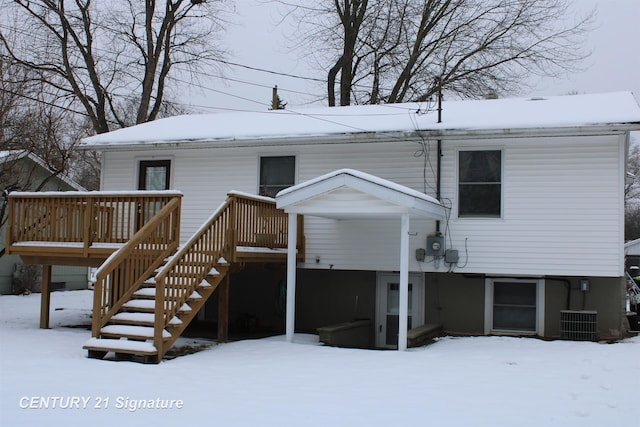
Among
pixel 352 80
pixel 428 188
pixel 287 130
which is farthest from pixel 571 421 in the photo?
pixel 352 80

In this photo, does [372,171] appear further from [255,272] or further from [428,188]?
[255,272]

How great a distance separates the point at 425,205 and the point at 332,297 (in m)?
3.99

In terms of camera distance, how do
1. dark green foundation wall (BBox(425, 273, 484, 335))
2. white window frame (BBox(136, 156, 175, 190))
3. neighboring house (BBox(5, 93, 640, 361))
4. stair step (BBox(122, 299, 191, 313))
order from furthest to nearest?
1. white window frame (BBox(136, 156, 175, 190))
2. dark green foundation wall (BBox(425, 273, 484, 335))
3. neighboring house (BBox(5, 93, 640, 361))
4. stair step (BBox(122, 299, 191, 313))

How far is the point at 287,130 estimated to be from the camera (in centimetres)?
1432

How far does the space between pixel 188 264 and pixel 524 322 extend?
22.9 feet

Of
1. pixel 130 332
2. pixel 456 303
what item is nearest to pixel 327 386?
pixel 130 332

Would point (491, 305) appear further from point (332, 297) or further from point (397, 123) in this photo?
point (397, 123)

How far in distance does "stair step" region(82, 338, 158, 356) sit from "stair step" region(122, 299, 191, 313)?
2.34ft

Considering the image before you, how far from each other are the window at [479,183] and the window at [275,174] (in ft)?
12.0

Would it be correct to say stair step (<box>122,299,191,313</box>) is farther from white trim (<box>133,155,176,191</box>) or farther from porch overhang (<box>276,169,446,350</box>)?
white trim (<box>133,155,176,191</box>)

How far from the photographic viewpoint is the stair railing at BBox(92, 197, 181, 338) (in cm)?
1027

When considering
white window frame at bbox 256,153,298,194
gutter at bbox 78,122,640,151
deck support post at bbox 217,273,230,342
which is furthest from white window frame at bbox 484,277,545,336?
deck support post at bbox 217,273,230,342

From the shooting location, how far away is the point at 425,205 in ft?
38.7

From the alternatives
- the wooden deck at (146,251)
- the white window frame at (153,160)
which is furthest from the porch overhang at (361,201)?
the white window frame at (153,160)
